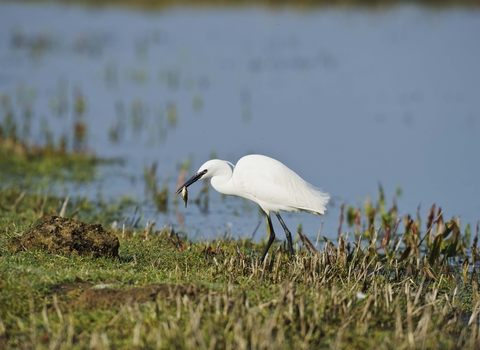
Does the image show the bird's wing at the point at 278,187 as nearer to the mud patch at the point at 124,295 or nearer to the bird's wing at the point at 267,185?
the bird's wing at the point at 267,185

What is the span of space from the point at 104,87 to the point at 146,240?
1237 cm

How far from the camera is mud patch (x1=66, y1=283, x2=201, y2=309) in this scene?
506cm

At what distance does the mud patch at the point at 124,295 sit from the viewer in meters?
5.06

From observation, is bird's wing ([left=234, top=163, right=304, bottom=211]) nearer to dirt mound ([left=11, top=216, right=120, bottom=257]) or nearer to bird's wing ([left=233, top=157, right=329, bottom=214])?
bird's wing ([left=233, top=157, right=329, bottom=214])

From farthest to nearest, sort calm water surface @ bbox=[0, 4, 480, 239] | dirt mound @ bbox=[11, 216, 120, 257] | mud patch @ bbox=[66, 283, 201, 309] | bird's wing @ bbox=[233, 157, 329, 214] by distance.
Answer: calm water surface @ bbox=[0, 4, 480, 239], bird's wing @ bbox=[233, 157, 329, 214], dirt mound @ bbox=[11, 216, 120, 257], mud patch @ bbox=[66, 283, 201, 309]

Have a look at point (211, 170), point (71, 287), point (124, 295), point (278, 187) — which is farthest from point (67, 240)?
point (278, 187)

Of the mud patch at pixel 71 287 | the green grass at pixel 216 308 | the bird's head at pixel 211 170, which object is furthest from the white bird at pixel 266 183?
the mud patch at pixel 71 287

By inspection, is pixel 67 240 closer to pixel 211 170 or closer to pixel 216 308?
pixel 211 170

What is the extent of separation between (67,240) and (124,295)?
3.97ft

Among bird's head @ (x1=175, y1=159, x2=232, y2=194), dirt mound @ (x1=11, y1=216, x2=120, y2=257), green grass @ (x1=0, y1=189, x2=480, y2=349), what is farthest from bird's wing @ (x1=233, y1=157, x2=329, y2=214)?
dirt mound @ (x1=11, y1=216, x2=120, y2=257)

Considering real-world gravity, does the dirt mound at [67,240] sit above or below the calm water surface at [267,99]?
below

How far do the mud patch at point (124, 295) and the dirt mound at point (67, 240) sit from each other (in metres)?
1.06

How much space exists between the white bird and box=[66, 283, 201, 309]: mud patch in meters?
1.91

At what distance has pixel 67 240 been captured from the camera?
20.1ft
